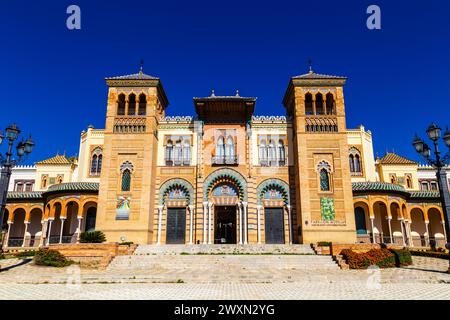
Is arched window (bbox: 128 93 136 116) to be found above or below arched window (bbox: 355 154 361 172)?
above

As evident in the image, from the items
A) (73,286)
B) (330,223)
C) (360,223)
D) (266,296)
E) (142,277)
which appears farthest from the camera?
(360,223)

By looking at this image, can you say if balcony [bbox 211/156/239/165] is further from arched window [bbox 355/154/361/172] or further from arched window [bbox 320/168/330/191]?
arched window [bbox 355/154/361/172]

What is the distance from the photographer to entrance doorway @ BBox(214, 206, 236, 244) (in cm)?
2581

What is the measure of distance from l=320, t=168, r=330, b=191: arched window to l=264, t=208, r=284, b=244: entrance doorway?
11.1ft

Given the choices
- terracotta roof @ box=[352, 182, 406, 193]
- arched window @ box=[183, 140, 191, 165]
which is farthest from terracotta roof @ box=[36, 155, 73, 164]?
terracotta roof @ box=[352, 182, 406, 193]

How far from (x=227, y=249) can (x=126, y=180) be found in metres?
8.60

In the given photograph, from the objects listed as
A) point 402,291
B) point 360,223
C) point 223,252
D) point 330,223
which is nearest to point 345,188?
point 330,223

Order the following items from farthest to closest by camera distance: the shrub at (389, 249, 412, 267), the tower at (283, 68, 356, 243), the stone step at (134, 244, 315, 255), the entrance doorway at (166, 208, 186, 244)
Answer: the entrance doorway at (166, 208, 186, 244) < the tower at (283, 68, 356, 243) < the stone step at (134, 244, 315, 255) < the shrub at (389, 249, 412, 267)

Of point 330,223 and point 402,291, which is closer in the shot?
point 402,291

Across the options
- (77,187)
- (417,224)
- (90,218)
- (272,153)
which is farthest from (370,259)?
(90,218)

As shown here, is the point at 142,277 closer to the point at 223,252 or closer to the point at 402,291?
the point at 223,252

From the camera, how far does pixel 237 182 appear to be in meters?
24.9
